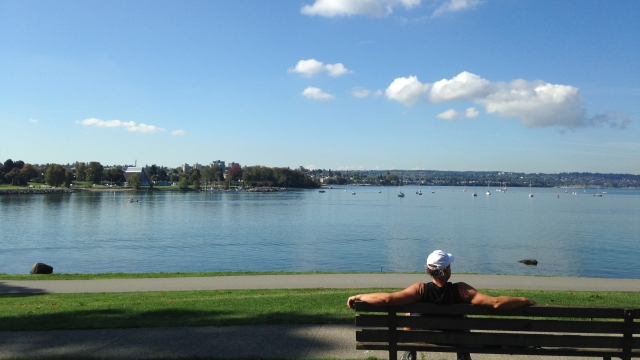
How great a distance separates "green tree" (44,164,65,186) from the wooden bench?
632ft

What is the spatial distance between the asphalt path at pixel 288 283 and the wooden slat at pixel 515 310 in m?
11.2

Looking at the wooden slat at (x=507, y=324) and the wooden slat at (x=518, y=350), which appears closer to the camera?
the wooden slat at (x=507, y=324)

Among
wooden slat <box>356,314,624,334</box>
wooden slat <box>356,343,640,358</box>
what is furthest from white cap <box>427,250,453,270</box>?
wooden slat <box>356,343,640,358</box>

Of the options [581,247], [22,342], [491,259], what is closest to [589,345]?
[22,342]

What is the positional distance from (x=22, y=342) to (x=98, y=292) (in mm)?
7511

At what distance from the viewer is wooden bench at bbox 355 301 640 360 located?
Answer: 5340 millimetres

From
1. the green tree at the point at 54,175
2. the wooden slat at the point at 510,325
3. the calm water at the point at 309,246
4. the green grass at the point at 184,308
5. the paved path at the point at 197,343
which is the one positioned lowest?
the calm water at the point at 309,246

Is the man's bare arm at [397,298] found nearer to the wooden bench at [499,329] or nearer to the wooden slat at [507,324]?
the wooden bench at [499,329]

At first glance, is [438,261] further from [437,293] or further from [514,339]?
[514,339]

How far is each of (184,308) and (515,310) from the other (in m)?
7.51

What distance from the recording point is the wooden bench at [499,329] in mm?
5340

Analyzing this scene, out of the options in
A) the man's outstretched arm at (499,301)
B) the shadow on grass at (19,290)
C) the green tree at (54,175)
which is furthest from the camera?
the green tree at (54,175)

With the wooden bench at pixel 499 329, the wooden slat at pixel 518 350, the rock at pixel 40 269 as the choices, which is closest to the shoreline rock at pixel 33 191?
the rock at pixel 40 269

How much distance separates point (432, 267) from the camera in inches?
212
